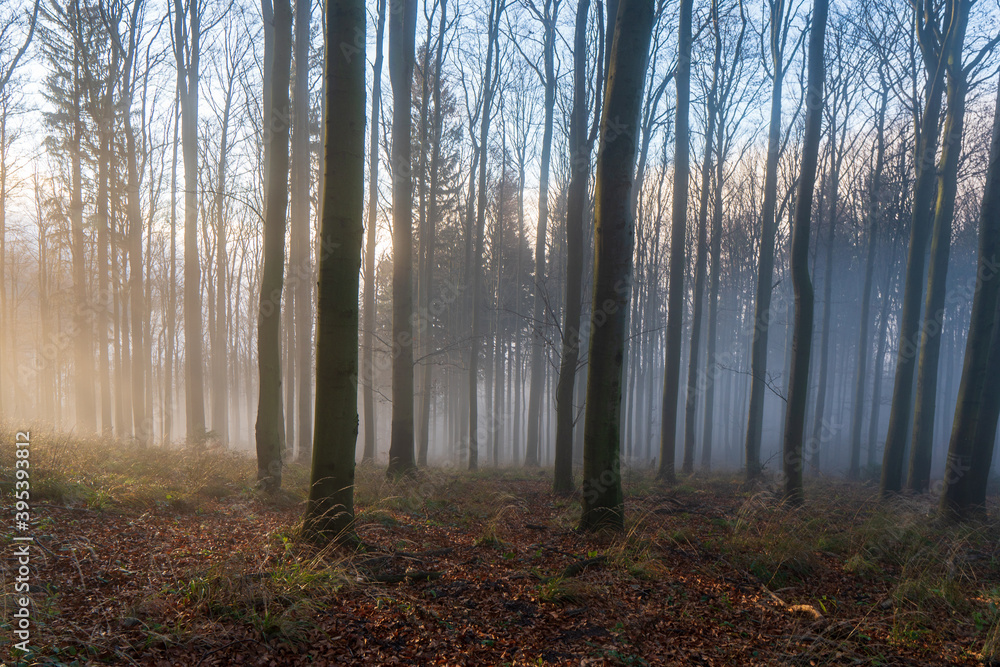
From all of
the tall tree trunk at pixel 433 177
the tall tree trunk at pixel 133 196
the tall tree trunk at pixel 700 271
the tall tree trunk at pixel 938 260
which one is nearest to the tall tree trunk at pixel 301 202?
the tall tree trunk at pixel 433 177

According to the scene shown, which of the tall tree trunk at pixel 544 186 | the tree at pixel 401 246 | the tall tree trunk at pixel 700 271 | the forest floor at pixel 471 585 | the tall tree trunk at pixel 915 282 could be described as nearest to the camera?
the forest floor at pixel 471 585

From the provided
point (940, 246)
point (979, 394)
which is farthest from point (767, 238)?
point (979, 394)

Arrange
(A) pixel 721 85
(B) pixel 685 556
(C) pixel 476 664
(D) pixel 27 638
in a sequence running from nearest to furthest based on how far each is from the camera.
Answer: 1. (D) pixel 27 638
2. (C) pixel 476 664
3. (B) pixel 685 556
4. (A) pixel 721 85

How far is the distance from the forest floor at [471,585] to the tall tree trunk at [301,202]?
6.08 metres

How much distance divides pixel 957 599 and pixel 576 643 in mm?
3939

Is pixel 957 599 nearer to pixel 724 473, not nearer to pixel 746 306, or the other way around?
pixel 724 473

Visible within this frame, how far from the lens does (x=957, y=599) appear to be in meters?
4.45

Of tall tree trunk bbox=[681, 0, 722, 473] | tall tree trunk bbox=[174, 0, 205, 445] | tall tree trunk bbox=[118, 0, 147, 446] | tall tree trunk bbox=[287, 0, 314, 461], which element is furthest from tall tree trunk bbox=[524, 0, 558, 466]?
tall tree trunk bbox=[118, 0, 147, 446]

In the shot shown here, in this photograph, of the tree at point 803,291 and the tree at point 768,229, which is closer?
the tree at point 803,291

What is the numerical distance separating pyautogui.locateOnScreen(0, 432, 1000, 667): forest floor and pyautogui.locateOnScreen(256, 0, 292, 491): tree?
0.73 meters

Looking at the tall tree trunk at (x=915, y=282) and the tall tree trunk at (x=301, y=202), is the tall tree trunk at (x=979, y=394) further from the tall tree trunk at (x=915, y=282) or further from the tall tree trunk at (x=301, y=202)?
the tall tree trunk at (x=301, y=202)

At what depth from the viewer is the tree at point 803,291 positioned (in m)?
7.88

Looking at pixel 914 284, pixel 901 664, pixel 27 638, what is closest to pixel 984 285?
pixel 914 284

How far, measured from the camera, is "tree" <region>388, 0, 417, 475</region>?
31.4 feet
